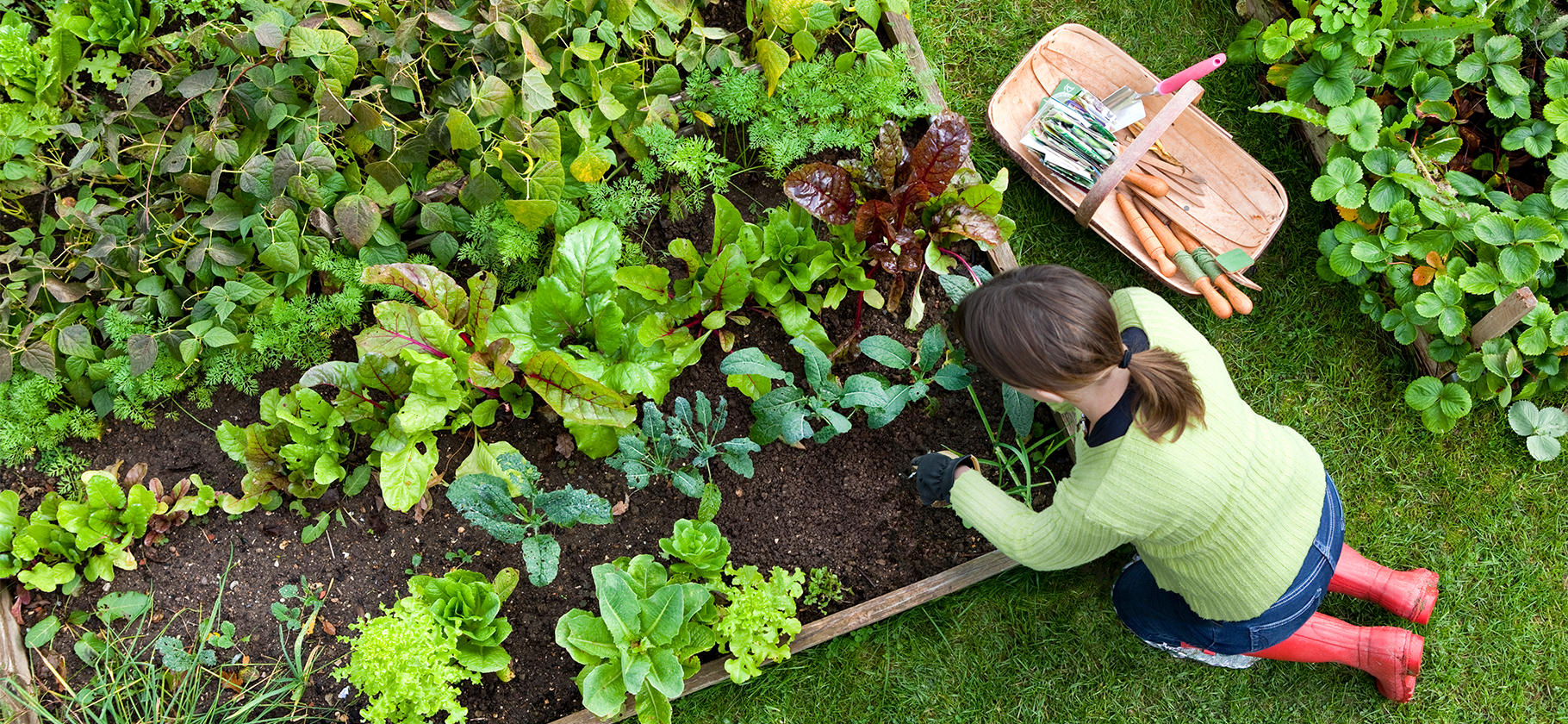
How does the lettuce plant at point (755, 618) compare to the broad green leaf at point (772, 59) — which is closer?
the lettuce plant at point (755, 618)

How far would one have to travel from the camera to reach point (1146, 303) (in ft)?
7.48

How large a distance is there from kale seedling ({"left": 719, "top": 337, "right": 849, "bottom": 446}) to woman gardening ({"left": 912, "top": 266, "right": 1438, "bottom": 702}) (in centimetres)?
32

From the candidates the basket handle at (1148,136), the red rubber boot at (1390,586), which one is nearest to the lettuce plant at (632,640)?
the basket handle at (1148,136)

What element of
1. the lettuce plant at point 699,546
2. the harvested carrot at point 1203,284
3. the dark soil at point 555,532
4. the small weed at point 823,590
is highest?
the harvested carrot at point 1203,284

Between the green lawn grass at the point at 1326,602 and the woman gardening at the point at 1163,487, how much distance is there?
9.3 inches

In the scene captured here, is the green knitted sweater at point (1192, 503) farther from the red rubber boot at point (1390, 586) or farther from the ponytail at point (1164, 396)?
the red rubber boot at point (1390, 586)

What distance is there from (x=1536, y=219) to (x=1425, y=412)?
665 millimetres

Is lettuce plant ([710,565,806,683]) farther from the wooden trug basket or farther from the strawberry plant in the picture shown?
the strawberry plant

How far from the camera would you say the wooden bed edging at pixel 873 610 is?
8.53 feet

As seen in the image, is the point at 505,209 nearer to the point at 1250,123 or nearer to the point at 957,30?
the point at 957,30

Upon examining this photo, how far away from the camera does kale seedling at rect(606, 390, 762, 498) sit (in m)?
2.41

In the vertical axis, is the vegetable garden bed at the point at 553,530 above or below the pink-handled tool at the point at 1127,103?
below

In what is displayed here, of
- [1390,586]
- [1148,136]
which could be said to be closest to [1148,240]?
[1148,136]

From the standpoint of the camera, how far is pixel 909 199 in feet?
8.21
